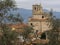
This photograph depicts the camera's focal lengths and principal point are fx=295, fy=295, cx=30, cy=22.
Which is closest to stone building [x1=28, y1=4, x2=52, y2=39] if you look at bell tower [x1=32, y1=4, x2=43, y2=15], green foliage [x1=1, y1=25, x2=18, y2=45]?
bell tower [x1=32, y1=4, x2=43, y2=15]

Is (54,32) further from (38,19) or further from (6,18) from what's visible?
(38,19)

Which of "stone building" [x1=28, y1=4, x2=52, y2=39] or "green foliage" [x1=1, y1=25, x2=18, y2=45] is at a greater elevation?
"green foliage" [x1=1, y1=25, x2=18, y2=45]

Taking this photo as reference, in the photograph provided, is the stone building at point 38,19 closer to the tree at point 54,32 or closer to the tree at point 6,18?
the tree at point 54,32

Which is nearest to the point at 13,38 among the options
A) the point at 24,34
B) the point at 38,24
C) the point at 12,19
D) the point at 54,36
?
the point at 12,19

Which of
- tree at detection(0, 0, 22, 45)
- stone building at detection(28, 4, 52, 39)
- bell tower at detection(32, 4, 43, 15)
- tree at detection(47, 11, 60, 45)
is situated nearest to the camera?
tree at detection(0, 0, 22, 45)

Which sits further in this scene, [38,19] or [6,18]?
[38,19]

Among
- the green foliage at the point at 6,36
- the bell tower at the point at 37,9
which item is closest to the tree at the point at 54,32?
the green foliage at the point at 6,36

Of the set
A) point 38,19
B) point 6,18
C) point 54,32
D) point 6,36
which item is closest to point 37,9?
point 38,19

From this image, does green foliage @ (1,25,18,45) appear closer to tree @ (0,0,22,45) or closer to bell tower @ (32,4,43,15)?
tree @ (0,0,22,45)

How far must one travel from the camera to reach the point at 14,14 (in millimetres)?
14820

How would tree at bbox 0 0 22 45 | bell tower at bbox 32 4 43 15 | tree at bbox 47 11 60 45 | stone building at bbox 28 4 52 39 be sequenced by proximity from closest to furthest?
tree at bbox 0 0 22 45 < tree at bbox 47 11 60 45 < stone building at bbox 28 4 52 39 < bell tower at bbox 32 4 43 15

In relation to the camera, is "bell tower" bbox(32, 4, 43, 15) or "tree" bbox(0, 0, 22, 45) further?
"bell tower" bbox(32, 4, 43, 15)

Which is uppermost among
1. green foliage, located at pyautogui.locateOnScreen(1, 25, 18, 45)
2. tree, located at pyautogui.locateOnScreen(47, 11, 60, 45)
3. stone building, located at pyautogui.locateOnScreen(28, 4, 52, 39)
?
green foliage, located at pyautogui.locateOnScreen(1, 25, 18, 45)

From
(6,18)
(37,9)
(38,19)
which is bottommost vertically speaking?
(38,19)
